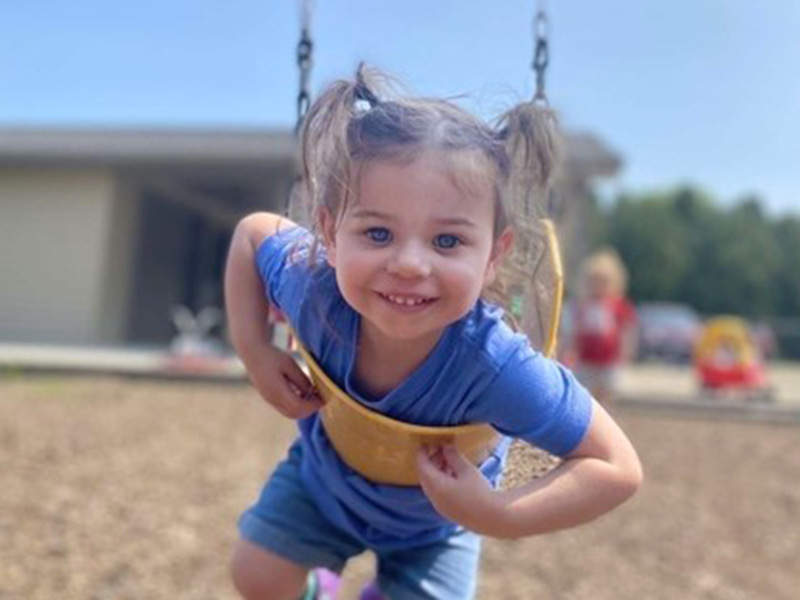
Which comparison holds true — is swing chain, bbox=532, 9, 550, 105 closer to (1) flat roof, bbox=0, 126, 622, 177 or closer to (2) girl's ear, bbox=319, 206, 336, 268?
(2) girl's ear, bbox=319, 206, 336, 268

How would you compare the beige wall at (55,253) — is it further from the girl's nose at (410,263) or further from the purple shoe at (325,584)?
the girl's nose at (410,263)

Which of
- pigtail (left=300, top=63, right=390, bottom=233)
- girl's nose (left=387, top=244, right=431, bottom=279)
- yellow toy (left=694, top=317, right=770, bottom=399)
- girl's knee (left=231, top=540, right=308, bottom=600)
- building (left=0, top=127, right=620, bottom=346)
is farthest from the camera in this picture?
building (left=0, top=127, right=620, bottom=346)

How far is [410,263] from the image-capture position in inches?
58.6

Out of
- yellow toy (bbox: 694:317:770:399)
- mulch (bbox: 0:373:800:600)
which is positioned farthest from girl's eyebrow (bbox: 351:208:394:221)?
yellow toy (bbox: 694:317:770:399)

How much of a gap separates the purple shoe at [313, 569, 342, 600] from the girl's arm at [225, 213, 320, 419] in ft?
1.91

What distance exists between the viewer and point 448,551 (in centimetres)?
220

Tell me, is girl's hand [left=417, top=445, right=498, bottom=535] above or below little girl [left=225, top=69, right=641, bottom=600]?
below

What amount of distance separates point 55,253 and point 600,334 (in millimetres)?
11728

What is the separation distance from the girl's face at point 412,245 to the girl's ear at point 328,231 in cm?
5

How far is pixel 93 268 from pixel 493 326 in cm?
1616

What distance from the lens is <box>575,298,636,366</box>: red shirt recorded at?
8.27 metres

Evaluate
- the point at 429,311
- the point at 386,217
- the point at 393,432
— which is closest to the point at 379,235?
the point at 386,217

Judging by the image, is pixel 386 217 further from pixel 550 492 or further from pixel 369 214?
pixel 550 492

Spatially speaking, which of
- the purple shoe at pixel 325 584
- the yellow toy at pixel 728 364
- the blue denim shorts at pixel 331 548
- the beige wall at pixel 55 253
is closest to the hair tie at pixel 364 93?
the blue denim shorts at pixel 331 548
